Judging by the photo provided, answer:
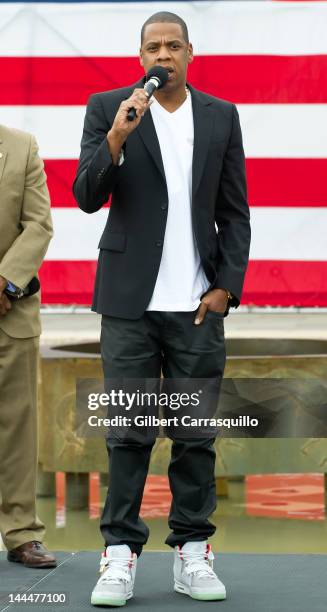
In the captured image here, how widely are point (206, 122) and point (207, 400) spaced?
2.06 ft

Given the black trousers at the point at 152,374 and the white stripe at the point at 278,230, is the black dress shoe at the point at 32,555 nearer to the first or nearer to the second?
the black trousers at the point at 152,374

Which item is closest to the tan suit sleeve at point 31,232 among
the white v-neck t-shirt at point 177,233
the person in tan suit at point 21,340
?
the person in tan suit at point 21,340

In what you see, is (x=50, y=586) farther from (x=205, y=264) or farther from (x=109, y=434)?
(x=205, y=264)

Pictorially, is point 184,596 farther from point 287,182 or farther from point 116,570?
point 287,182

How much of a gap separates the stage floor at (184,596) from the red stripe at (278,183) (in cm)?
169

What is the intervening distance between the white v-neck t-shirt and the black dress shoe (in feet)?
2.66

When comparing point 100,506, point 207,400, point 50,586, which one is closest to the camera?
point 207,400

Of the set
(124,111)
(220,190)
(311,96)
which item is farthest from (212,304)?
(311,96)

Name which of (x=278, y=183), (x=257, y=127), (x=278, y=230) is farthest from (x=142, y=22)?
(x=278, y=230)

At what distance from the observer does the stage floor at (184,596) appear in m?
2.99

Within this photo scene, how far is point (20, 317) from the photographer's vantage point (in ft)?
11.3

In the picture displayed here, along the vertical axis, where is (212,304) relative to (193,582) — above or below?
above

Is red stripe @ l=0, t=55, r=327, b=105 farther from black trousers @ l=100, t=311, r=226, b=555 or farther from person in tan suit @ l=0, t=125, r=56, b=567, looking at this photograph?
black trousers @ l=100, t=311, r=226, b=555

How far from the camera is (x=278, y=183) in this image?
4.88 m
